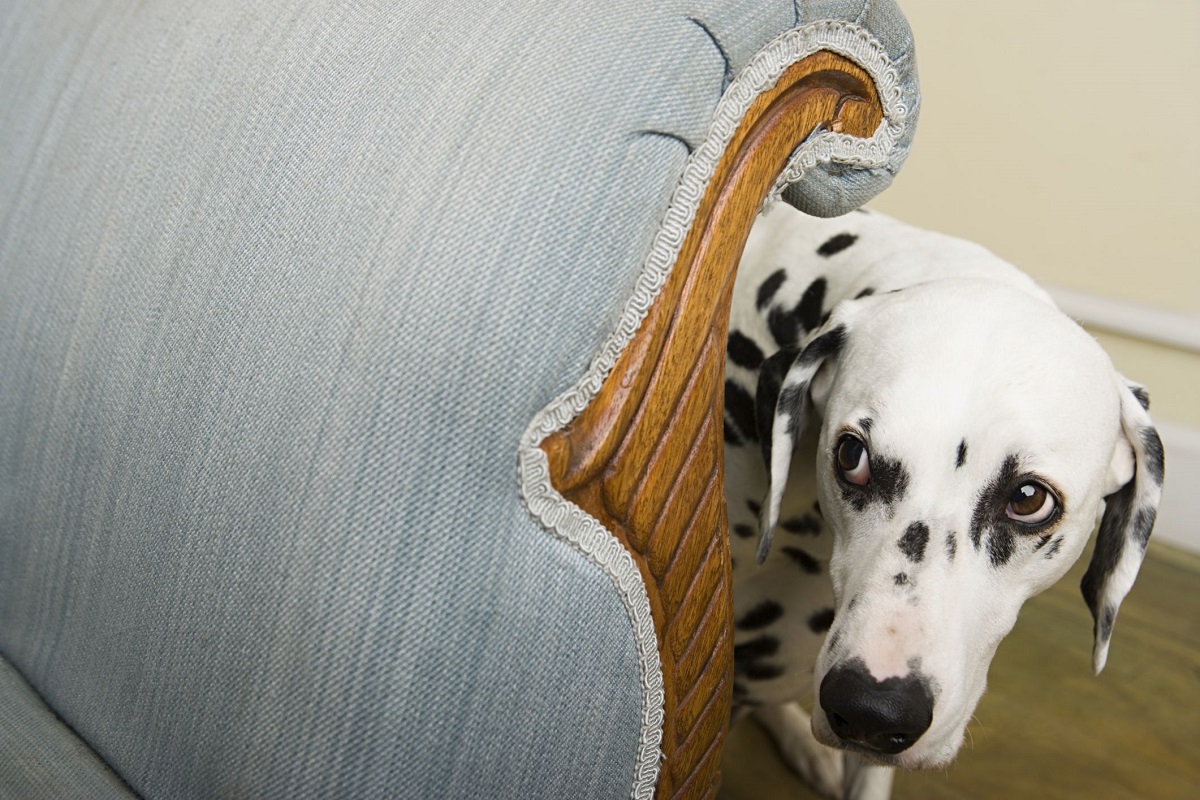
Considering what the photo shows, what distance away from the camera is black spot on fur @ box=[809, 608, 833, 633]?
1.31m

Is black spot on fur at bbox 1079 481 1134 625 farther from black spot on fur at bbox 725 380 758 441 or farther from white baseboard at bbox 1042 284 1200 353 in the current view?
white baseboard at bbox 1042 284 1200 353

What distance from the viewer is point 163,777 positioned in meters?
0.71

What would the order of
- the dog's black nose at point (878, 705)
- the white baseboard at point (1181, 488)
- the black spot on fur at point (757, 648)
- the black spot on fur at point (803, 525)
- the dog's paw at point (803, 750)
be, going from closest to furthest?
the dog's black nose at point (878, 705) → the black spot on fur at point (803, 525) → the black spot on fur at point (757, 648) → the dog's paw at point (803, 750) → the white baseboard at point (1181, 488)

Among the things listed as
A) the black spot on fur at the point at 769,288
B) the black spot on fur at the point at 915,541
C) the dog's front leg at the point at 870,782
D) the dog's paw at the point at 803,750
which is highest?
the black spot on fur at the point at 769,288

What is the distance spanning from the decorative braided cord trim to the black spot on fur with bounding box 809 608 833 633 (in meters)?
0.61

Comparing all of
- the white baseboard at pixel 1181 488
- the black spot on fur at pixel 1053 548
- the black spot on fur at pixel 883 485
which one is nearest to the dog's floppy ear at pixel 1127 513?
the black spot on fur at pixel 1053 548

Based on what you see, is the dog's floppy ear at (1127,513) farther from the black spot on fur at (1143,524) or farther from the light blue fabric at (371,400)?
the light blue fabric at (371,400)

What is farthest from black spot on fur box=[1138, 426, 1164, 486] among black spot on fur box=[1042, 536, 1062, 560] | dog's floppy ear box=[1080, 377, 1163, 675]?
black spot on fur box=[1042, 536, 1062, 560]

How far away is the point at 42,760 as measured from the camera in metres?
0.76

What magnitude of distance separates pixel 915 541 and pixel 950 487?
66mm

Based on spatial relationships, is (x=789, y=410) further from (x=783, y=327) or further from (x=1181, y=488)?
(x=1181, y=488)

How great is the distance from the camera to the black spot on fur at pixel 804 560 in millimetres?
1283

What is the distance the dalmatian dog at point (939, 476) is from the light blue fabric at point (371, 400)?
0.31m

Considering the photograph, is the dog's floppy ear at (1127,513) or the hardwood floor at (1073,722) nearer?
the dog's floppy ear at (1127,513)
